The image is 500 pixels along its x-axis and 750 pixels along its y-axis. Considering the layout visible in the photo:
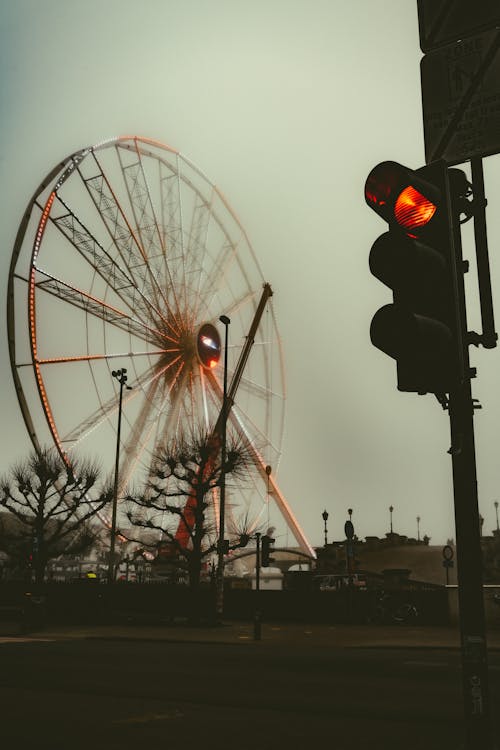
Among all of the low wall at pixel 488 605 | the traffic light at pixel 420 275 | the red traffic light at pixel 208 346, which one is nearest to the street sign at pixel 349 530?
the low wall at pixel 488 605

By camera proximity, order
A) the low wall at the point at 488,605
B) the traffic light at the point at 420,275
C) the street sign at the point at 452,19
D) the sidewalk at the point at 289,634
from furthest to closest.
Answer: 1. the low wall at the point at 488,605
2. the sidewalk at the point at 289,634
3. the street sign at the point at 452,19
4. the traffic light at the point at 420,275

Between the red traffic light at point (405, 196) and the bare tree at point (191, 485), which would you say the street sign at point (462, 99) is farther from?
the bare tree at point (191, 485)

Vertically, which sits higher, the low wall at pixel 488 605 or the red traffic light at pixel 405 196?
the red traffic light at pixel 405 196

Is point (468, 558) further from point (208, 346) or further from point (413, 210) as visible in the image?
point (208, 346)

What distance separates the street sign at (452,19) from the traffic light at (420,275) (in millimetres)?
749

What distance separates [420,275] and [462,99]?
0.92 meters

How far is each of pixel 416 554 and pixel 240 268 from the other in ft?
260

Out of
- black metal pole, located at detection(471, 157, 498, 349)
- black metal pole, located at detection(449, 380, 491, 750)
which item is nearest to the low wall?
A: black metal pole, located at detection(471, 157, 498, 349)

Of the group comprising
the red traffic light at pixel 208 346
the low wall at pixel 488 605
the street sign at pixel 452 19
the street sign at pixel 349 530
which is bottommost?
the low wall at pixel 488 605

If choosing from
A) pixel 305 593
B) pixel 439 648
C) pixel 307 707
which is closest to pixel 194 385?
pixel 305 593

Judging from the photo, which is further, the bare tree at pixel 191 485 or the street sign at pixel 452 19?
the bare tree at pixel 191 485

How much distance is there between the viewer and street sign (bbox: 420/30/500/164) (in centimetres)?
355

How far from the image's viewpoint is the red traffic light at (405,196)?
11.0 feet

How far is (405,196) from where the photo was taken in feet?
11.2
